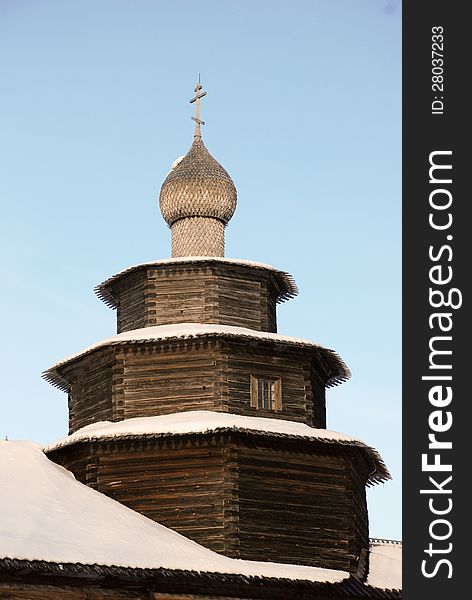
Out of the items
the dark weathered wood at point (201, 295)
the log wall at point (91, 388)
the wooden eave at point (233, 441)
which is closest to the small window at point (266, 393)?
the wooden eave at point (233, 441)

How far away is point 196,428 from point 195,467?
102 centimetres

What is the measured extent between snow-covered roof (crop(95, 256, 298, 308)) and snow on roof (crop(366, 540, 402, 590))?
7.26m

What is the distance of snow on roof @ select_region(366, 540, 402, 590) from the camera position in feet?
93.8

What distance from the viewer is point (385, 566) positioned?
30422 millimetres

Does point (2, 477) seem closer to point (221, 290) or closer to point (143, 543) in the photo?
point (143, 543)

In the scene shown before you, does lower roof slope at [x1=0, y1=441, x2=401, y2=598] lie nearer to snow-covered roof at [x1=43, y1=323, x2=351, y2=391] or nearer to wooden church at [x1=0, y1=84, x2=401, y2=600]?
wooden church at [x1=0, y1=84, x2=401, y2=600]

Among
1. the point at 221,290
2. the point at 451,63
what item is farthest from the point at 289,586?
the point at 451,63

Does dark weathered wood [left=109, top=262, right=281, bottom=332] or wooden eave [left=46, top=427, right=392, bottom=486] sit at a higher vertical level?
dark weathered wood [left=109, top=262, right=281, bottom=332]

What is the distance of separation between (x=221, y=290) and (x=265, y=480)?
579cm

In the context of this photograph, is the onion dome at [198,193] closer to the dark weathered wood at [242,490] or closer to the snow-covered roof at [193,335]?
the snow-covered roof at [193,335]

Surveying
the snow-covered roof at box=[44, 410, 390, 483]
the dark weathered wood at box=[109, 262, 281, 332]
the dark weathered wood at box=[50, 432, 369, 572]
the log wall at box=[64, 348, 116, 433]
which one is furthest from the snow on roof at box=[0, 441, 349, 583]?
the dark weathered wood at box=[109, 262, 281, 332]

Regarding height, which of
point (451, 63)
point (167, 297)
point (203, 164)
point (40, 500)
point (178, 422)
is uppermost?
point (203, 164)

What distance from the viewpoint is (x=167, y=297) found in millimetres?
31406

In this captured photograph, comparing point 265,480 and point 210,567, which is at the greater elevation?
point 265,480
